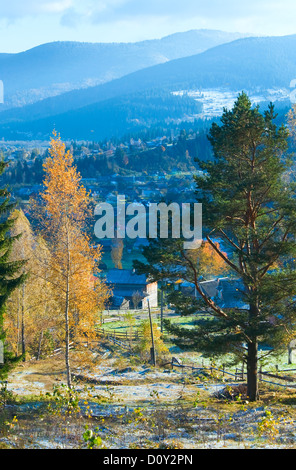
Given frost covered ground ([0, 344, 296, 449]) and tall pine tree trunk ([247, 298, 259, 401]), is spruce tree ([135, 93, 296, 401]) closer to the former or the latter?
tall pine tree trunk ([247, 298, 259, 401])

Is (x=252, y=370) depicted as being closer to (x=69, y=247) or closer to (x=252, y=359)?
(x=252, y=359)

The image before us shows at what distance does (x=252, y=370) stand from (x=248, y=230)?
3.93 metres

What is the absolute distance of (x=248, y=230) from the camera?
12.5 metres

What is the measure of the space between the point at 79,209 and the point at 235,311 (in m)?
5.69

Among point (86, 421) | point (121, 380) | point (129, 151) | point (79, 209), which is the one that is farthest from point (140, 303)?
point (129, 151)

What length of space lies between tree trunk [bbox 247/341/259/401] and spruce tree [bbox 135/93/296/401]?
27mm

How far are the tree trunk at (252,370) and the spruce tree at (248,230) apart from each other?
27 mm

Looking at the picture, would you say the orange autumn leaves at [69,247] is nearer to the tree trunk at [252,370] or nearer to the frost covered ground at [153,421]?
the frost covered ground at [153,421]

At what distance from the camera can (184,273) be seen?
13.1 metres

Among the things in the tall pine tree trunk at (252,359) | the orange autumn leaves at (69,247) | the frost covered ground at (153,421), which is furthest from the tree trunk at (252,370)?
the orange autumn leaves at (69,247)

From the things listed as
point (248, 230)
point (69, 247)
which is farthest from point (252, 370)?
point (69, 247)

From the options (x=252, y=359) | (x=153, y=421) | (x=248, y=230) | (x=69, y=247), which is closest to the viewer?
(x=153, y=421)

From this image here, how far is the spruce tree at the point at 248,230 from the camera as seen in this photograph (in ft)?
41.1

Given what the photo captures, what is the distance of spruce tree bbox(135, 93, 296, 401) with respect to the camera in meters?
12.5
